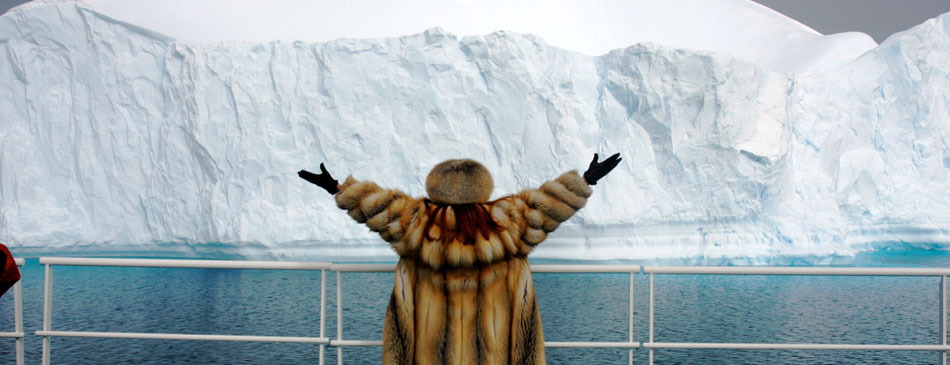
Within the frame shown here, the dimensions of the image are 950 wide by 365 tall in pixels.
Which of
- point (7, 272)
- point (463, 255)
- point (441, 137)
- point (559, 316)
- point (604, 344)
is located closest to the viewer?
point (7, 272)

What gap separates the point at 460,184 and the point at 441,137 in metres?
13.1

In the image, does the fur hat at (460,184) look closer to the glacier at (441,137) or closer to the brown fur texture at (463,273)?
the brown fur texture at (463,273)

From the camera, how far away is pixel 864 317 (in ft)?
32.9

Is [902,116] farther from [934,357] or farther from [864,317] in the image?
[934,357]

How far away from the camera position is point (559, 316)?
32.5 feet

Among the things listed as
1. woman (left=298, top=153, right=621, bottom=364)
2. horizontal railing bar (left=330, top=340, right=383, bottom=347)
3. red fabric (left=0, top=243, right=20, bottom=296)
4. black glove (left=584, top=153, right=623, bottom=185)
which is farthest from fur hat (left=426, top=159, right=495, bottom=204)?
red fabric (left=0, top=243, right=20, bottom=296)

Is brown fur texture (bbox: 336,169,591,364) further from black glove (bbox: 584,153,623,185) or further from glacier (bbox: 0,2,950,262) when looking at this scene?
glacier (bbox: 0,2,950,262)

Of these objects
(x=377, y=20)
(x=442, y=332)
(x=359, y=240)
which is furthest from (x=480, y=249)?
(x=377, y=20)

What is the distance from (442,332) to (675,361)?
7.07 metres

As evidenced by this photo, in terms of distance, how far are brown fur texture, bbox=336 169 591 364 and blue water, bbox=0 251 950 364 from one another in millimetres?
6141

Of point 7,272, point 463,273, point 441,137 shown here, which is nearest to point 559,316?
point 441,137

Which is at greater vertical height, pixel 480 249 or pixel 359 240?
pixel 480 249

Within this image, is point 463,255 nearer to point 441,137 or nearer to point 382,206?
point 382,206

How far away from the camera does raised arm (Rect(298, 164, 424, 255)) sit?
158 cm
